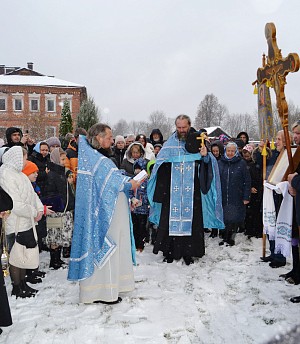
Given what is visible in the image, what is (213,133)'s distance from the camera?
95.8 ft

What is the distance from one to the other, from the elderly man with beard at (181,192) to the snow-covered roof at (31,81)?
3952 centimetres

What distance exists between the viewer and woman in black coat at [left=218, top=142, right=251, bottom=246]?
716 cm

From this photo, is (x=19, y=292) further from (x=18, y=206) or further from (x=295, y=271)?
(x=295, y=271)

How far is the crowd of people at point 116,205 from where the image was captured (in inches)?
170

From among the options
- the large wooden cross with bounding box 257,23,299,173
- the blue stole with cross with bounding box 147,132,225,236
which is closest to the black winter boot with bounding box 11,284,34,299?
the blue stole with cross with bounding box 147,132,225,236

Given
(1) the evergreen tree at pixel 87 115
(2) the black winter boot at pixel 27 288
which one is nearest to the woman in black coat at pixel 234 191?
(2) the black winter boot at pixel 27 288

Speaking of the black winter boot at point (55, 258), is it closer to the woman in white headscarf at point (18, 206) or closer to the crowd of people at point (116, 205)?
the crowd of people at point (116, 205)

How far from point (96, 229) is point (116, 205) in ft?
1.19

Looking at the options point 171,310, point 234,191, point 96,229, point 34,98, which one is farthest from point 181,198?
point 34,98

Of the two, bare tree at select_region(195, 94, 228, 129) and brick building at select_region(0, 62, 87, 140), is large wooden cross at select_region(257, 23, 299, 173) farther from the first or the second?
bare tree at select_region(195, 94, 228, 129)

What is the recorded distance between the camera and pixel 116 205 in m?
4.46

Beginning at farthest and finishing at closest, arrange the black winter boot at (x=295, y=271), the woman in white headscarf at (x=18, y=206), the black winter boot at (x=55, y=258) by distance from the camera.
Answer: the black winter boot at (x=55, y=258) < the black winter boot at (x=295, y=271) < the woman in white headscarf at (x=18, y=206)

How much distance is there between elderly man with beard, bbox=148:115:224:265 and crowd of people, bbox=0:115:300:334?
0.02 m

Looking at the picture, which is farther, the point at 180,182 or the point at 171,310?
the point at 180,182
